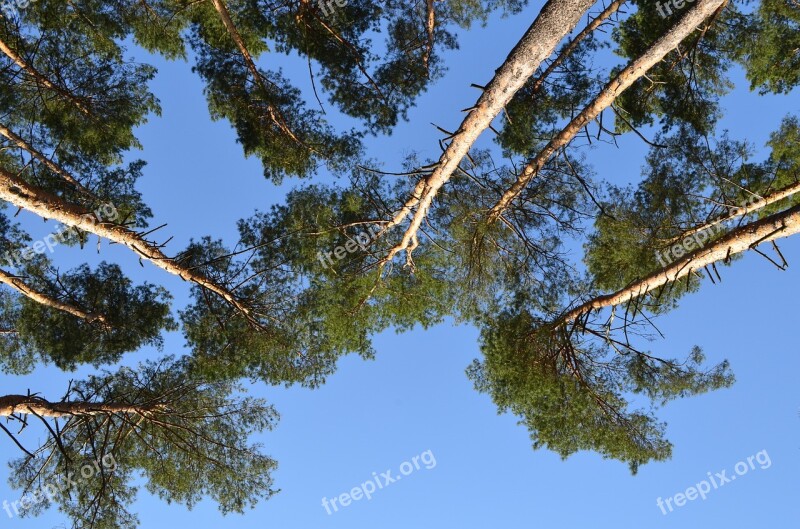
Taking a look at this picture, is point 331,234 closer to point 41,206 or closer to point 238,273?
point 238,273

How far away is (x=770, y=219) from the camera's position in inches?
181

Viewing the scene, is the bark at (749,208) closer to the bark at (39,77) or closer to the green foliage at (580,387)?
the green foliage at (580,387)

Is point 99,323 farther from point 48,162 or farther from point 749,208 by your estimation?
point 749,208

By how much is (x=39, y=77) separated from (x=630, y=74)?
6.84 meters

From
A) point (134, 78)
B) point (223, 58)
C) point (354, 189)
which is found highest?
point (134, 78)

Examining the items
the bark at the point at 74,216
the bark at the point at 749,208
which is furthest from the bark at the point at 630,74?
the bark at the point at 74,216

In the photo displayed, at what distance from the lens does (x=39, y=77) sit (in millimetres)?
6777

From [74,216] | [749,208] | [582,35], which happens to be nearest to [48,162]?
[74,216]

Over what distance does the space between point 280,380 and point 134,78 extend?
4.81 m

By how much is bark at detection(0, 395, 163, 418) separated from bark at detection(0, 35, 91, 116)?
382 cm

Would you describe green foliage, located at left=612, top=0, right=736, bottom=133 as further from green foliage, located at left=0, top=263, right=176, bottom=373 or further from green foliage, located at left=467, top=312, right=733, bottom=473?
green foliage, located at left=0, top=263, right=176, bottom=373

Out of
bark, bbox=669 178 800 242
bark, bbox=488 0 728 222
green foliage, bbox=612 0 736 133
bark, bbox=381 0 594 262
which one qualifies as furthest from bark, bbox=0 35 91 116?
bark, bbox=669 178 800 242

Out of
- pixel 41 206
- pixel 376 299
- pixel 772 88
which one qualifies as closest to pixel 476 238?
pixel 376 299

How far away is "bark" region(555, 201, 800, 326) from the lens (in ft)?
14.8
